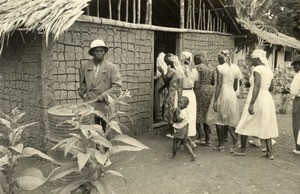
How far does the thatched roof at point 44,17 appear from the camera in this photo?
16.3 feet

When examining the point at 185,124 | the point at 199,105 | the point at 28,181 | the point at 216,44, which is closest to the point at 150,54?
the point at 199,105

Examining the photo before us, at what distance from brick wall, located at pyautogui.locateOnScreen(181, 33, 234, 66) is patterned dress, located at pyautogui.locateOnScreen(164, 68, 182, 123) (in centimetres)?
186

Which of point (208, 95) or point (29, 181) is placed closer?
point (29, 181)

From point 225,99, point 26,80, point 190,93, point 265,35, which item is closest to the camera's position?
point 26,80

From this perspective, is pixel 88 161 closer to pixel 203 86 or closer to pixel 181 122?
pixel 181 122

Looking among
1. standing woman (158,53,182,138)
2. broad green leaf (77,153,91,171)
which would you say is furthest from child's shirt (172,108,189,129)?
broad green leaf (77,153,91,171)

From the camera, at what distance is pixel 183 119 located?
228 inches

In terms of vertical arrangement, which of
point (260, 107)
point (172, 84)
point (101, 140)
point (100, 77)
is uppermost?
point (100, 77)

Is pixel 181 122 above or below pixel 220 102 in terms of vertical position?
below

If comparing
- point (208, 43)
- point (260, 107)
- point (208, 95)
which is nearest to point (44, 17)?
point (208, 95)

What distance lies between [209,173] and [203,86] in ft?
6.03

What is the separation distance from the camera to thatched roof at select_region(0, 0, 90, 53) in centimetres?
498

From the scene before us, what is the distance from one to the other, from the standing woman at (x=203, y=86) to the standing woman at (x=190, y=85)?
5.7 inches

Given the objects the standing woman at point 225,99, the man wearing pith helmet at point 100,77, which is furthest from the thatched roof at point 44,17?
the standing woman at point 225,99
